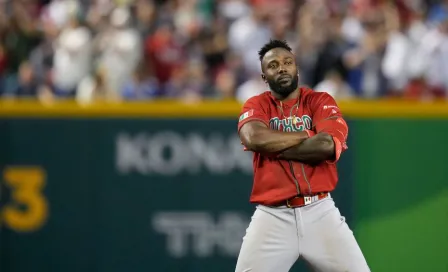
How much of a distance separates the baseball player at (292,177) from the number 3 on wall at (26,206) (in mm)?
4107

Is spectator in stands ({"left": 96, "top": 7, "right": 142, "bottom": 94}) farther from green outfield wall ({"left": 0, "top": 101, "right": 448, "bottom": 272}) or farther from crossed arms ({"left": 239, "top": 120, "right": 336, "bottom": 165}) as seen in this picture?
crossed arms ({"left": 239, "top": 120, "right": 336, "bottom": 165})

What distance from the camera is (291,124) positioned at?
6230mm

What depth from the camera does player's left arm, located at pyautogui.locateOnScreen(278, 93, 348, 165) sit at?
5984 mm

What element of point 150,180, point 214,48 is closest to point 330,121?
point 150,180

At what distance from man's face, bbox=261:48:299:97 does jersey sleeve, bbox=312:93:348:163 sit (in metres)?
0.22

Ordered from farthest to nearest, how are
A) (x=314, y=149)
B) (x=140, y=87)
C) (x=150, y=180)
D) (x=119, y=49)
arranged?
1. (x=119, y=49)
2. (x=140, y=87)
3. (x=150, y=180)
4. (x=314, y=149)

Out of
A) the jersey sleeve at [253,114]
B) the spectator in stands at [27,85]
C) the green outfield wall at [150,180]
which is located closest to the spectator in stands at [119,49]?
the spectator in stands at [27,85]

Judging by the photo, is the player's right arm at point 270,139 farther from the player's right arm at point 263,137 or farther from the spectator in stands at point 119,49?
the spectator in stands at point 119,49

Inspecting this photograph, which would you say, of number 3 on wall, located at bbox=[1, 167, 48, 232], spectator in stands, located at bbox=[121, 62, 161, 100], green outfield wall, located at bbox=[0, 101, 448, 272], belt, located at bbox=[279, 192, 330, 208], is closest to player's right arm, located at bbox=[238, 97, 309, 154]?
belt, located at bbox=[279, 192, 330, 208]

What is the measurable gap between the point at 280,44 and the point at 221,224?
368cm

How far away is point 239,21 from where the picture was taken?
12359 mm

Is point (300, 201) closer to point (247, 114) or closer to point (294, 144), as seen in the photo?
point (294, 144)

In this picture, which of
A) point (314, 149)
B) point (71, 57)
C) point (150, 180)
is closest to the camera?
point (314, 149)

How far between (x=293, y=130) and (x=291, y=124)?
43 mm
